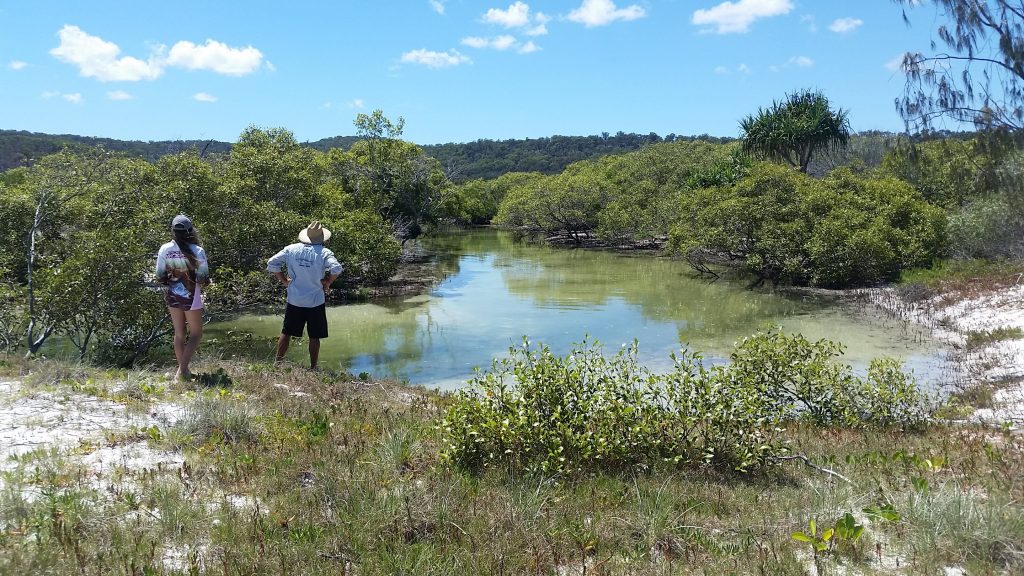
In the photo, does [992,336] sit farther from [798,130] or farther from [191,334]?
[798,130]

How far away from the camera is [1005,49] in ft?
28.1

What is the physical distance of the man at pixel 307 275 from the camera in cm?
776

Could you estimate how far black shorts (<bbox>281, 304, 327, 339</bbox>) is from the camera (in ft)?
26.1

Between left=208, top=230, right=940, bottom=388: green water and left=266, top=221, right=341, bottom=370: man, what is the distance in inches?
72.2

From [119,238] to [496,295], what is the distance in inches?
497

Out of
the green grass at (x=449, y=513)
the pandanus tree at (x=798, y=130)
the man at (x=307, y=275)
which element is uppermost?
the pandanus tree at (x=798, y=130)

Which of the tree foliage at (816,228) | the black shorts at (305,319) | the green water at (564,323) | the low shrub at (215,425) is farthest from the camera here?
the tree foliage at (816,228)

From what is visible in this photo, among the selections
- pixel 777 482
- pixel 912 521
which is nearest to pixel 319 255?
pixel 777 482

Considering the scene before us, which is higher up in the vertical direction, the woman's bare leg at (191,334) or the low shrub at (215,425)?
the woman's bare leg at (191,334)

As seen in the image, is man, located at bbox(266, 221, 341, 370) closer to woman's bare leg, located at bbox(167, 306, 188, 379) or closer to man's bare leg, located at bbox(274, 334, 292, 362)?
man's bare leg, located at bbox(274, 334, 292, 362)

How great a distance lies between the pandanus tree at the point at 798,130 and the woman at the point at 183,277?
34.6m

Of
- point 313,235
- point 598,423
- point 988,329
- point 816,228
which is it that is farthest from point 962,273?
point 313,235

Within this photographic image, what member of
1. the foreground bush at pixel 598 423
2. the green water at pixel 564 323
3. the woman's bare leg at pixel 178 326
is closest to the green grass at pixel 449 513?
the foreground bush at pixel 598 423

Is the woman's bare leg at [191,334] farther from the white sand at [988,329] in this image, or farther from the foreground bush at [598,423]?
the white sand at [988,329]
